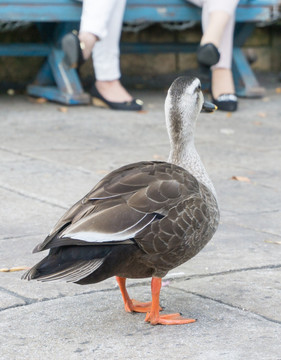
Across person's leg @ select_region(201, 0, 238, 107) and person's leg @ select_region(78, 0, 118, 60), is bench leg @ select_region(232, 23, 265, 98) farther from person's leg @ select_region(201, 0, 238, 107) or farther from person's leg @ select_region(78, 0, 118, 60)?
person's leg @ select_region(78, 0, 118, 60)

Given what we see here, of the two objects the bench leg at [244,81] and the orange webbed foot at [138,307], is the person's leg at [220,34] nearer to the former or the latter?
the bench leg at [244,81]

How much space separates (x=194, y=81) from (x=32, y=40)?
5.78 m

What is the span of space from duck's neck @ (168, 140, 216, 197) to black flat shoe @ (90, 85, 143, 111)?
433 centimetres

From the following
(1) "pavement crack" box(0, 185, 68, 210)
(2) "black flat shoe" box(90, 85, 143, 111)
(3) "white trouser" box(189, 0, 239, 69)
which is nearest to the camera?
(1) "pavement crack" box(0, 185, 68, 210)

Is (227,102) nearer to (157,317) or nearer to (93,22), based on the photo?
(93,22)

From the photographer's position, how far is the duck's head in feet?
11.6

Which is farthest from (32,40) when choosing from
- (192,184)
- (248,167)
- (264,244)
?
(192,184)

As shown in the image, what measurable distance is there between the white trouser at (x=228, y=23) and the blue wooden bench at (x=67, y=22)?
317 millimetres

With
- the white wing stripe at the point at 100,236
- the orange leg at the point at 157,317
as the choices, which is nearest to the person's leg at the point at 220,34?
the orange leg at the point at 157,317

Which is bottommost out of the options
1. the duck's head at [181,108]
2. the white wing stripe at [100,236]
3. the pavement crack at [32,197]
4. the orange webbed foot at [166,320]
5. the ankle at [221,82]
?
the ankle at [221,82]

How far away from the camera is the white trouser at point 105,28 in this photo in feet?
24.0

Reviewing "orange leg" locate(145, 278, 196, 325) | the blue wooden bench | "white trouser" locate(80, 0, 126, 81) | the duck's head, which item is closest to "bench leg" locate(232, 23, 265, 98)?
the blue wooden bench

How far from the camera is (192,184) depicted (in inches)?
128

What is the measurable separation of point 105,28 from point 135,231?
469cm
